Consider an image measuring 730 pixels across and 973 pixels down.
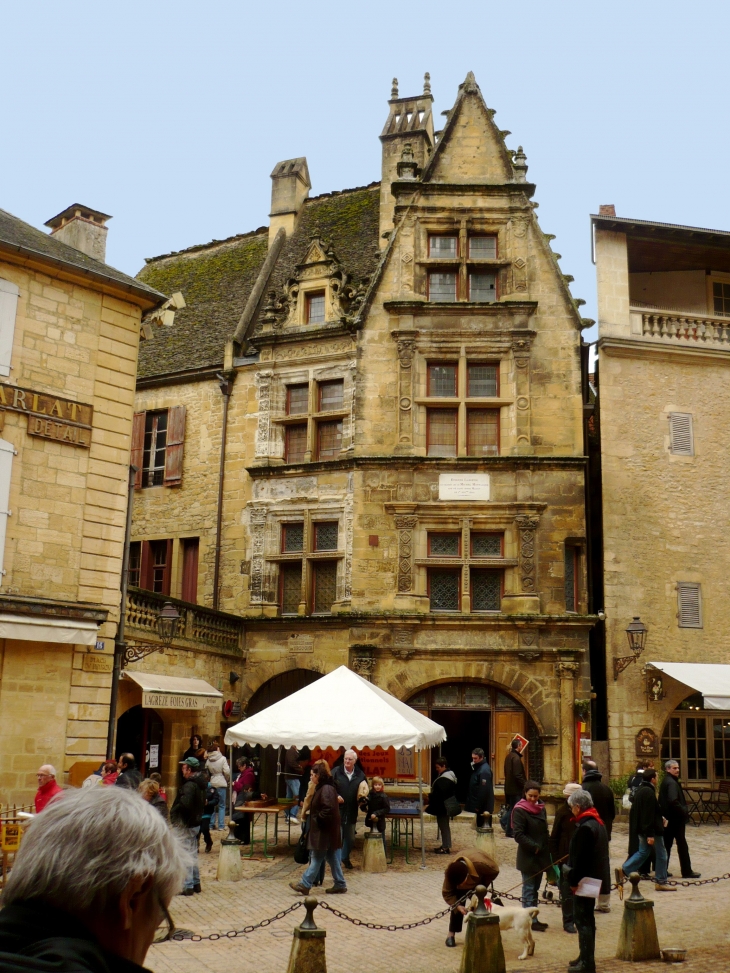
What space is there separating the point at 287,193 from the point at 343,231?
2282 mm

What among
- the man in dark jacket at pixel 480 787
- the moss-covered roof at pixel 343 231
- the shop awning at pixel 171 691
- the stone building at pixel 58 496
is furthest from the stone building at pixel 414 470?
the stone building at pixel 58 496

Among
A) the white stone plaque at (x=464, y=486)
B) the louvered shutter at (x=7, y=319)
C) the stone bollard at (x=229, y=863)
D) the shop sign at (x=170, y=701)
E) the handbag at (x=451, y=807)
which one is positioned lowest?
the stone bollard at (x=229, y=863)

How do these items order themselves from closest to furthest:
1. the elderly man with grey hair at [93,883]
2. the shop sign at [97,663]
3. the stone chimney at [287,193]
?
the elderly man with grey hair at [93,883] → the shop sign at [97,663] → the stone chimney at [287,193]

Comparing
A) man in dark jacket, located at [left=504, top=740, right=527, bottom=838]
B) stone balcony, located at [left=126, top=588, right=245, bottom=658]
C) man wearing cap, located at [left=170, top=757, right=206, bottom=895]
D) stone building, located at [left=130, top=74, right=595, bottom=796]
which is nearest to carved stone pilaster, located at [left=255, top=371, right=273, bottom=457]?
stone building, located at [left=130, top=74, right=595, bottom=796]

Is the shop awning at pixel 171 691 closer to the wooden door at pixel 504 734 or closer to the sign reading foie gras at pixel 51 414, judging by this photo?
the sign reading foie gras at pixel 51 414

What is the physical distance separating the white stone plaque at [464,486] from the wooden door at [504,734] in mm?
4267

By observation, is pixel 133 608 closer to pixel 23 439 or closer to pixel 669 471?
pixel 23 439

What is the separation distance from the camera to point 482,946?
7.37m

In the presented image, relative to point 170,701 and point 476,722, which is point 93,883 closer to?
point 170,701

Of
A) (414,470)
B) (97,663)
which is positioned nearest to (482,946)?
(97,663)

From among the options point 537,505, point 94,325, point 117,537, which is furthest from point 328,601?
point 94,325

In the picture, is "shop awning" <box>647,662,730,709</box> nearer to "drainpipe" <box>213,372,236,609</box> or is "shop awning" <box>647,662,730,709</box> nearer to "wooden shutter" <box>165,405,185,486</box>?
"drainpipe" <box>213,372,236,609</box>

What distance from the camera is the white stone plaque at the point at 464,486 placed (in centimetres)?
2039

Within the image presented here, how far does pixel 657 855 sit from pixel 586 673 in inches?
315
